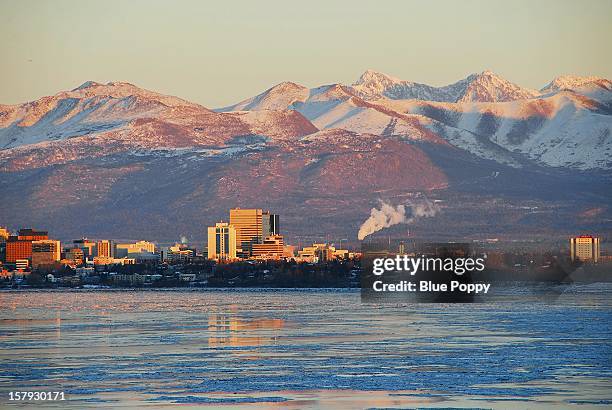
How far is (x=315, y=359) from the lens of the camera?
47094mm

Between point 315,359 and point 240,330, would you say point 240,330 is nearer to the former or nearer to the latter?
point 240,330

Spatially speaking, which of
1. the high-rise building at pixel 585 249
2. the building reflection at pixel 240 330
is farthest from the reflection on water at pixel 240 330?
the high-rise building at pixel 585 249

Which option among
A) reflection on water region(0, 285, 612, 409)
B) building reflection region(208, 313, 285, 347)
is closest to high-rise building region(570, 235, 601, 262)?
reflection on water region(0, 285, 612, 409)

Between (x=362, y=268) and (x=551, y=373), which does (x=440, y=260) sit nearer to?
(x=362, y=268)

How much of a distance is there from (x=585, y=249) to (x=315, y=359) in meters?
149

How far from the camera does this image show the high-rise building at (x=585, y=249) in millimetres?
182363

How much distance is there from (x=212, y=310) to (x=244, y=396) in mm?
45130

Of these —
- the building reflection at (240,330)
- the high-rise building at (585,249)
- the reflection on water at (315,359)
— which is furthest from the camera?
the high-rise building at (585,249)

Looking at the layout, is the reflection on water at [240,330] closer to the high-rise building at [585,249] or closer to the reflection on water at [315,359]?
the reflection on water at [315,359]

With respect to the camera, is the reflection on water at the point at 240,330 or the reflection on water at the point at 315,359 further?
the reflection on water at the point at 240,330

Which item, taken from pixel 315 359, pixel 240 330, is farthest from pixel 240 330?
pixel 315 359

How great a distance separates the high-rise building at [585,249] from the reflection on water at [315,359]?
10882 cm

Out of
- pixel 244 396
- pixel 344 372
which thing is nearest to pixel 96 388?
pixel 244 396

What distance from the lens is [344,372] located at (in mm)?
43156
